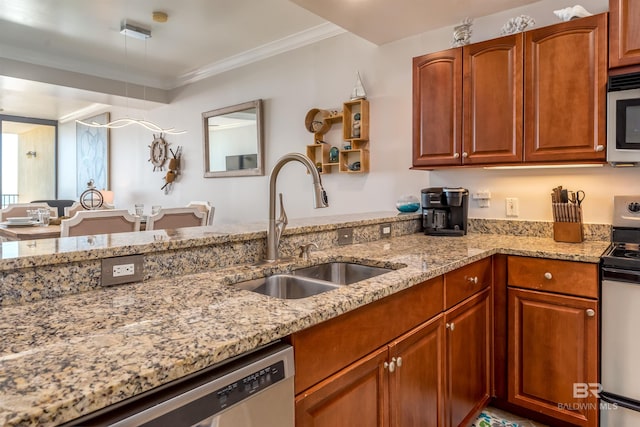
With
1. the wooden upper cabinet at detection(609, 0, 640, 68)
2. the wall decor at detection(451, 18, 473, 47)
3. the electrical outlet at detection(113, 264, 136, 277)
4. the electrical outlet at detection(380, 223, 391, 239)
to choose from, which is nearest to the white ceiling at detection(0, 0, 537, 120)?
the wall decor at detection(451, 18, 473, 47)

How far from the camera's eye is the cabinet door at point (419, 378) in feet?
4.41

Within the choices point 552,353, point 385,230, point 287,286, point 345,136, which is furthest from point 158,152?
point 552,353

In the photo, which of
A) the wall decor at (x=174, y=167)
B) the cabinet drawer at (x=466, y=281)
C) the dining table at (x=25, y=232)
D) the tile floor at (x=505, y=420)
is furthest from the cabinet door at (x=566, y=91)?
the wall decor at (x=174, y=167)

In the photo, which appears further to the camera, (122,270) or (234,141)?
(234,141)

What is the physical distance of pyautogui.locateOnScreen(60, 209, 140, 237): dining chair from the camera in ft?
8.87

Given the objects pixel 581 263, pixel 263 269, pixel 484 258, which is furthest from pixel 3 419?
pixel 581 263

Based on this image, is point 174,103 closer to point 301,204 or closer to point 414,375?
point 301,204

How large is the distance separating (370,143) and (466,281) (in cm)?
173

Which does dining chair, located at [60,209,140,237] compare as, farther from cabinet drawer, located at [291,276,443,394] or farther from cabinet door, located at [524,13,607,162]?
cabinet door, located at [524,13,607,162]

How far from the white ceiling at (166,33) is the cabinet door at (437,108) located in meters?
0.36

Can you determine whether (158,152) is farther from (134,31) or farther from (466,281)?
(466,281)

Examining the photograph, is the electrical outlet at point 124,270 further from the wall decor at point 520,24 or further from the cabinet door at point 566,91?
the wall decor at point 520,24

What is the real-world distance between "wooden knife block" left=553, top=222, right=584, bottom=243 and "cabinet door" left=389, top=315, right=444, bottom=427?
114 cm

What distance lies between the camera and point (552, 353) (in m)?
1.96
